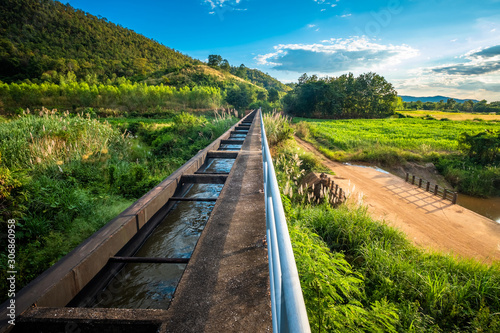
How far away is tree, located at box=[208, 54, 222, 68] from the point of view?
11712 cm

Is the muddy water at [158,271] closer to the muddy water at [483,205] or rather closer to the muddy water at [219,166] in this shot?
the muddy water at [219,166]

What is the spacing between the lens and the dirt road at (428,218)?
718 centimetres

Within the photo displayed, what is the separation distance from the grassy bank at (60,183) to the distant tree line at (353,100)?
1819 inches

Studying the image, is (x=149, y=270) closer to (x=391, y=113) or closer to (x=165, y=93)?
(x=165, y=93)

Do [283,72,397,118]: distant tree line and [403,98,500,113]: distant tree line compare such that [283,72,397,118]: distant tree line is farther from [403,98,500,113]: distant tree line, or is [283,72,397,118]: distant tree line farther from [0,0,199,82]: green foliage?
[0,0,199,82]: green foliage

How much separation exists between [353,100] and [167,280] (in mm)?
60271

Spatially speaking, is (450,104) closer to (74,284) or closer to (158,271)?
(158,271)

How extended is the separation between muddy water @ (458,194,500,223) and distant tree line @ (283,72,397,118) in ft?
132

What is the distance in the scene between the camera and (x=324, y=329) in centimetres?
192

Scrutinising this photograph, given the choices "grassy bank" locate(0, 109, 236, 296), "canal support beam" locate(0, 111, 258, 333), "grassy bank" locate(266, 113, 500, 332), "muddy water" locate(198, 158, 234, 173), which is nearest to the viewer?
"canal support beam" locate(0, 111, 258, 333)

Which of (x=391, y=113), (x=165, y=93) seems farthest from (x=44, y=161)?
(x=391, y=113)

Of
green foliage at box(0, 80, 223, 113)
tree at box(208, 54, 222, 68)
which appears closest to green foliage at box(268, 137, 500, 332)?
green foliage at box(0, 80, 223, 113)

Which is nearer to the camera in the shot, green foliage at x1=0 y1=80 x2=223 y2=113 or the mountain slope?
green foliage at x1=0 y1=80 x2=223 y2=113

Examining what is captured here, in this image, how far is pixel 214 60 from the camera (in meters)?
117
